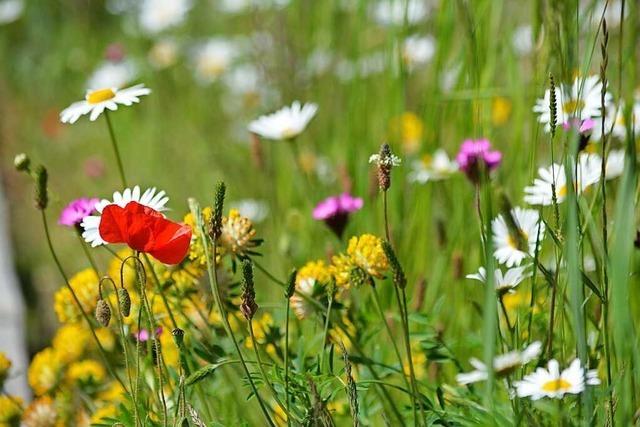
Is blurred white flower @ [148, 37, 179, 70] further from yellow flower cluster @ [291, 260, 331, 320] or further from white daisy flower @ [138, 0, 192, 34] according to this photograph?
yellow flower cluster @ [291, 260, 331, 320]

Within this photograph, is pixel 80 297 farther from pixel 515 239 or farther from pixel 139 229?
pixel 515 239

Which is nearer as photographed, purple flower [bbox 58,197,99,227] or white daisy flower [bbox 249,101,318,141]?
purple flower [bbox 58,197,99,227]

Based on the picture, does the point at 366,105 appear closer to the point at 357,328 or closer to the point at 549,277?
the point at 357,328

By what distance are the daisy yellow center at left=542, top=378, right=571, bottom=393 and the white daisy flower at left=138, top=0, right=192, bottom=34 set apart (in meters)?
2.53

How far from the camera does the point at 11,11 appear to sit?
4.08m

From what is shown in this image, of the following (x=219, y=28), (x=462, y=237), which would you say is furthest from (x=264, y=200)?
(x=219, y=28)

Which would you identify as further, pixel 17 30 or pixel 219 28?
pixel 17 30

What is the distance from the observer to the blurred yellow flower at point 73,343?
1398 millimetres

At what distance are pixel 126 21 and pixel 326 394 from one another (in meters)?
3.07

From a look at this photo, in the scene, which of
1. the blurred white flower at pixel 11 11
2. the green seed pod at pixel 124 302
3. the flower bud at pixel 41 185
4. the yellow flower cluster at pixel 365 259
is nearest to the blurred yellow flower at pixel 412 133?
the yellow flower cluster at pixel 365 259

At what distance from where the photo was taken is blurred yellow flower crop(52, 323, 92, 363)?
1398 millimetres

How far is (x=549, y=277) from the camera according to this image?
0.93m

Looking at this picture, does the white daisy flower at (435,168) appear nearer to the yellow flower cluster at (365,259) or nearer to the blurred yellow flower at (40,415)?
the yellow flower cluster at (365,259)

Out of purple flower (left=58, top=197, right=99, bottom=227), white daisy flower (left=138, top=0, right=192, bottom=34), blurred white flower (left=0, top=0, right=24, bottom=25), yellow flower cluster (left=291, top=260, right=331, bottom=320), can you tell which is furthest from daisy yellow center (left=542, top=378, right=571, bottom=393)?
blurred white flower (left=0, top=0, right=24, bottom=25)
